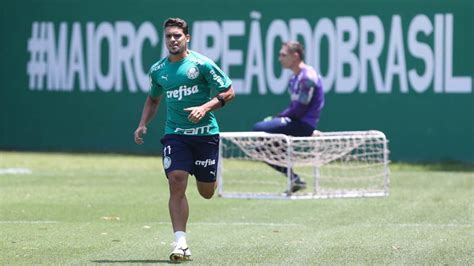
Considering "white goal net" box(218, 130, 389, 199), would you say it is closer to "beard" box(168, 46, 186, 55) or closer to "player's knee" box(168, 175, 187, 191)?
"beard" box(168, 46, 186, 55)

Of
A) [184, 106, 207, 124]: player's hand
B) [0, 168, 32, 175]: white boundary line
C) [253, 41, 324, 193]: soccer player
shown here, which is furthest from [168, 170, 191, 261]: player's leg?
[0, 168, 32, 175]: white boundary line

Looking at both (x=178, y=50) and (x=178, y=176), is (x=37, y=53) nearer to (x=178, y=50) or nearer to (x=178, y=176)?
(x=178, y=50)

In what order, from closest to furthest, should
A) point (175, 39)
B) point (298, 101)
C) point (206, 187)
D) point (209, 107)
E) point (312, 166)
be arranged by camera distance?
point (209, 107) < point (175, 39) < point (206, 187) < point (298, 101) < point (312, 166)

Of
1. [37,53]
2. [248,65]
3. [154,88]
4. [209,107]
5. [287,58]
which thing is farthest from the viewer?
[37,53]

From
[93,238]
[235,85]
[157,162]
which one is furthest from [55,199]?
[235,85]

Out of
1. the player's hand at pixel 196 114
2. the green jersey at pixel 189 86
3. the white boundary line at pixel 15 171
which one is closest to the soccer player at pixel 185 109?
the green jersey at pixel 189 86

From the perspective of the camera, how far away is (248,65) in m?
23.7

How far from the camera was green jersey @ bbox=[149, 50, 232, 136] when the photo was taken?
34.4ft

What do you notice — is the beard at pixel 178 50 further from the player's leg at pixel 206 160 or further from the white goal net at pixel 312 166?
the white goal net at pixel 312 166

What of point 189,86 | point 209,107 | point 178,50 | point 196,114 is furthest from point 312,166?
point 196,114

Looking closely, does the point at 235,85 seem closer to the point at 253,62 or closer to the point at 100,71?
the point at 253,62

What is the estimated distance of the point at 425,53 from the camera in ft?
73.0

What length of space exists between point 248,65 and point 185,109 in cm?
1336

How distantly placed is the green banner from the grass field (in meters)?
3.51
